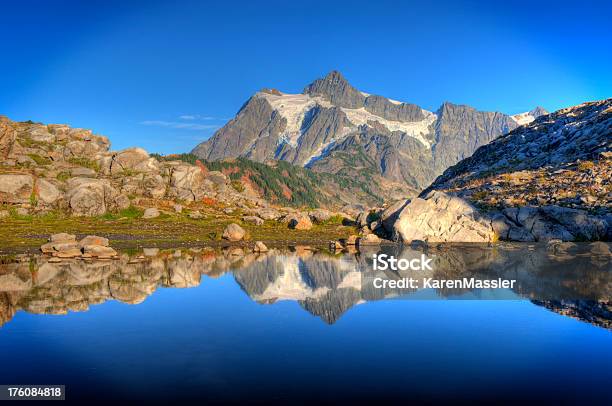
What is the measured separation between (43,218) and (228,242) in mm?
46112

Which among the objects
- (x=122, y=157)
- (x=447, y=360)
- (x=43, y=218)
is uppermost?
(x=122, y=157)

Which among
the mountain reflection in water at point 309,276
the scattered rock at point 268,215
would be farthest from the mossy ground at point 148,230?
the mountain reflection in water at point 309,276

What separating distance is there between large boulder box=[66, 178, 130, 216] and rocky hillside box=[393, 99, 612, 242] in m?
68.5

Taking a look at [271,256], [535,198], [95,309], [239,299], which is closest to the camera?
[95,309]

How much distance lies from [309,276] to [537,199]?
2076 inches

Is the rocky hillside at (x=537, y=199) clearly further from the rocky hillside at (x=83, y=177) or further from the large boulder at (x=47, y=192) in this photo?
the large boulder at (x=47, y=192)

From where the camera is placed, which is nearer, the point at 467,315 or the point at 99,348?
the point at 99,348

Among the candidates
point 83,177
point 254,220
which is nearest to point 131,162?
point 83,177

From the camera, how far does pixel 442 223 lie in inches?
3356

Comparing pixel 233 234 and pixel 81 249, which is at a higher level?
pixel 233 234

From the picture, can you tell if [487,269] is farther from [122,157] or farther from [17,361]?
[122,157]

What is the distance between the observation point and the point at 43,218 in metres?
104

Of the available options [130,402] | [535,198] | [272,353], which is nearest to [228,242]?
[535,198]

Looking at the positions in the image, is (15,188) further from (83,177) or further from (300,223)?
(300,223)
